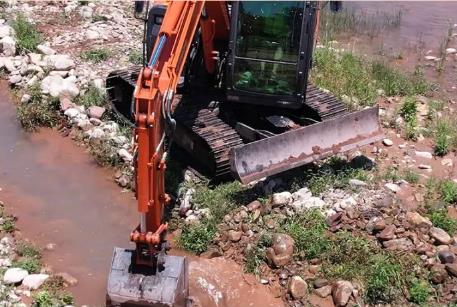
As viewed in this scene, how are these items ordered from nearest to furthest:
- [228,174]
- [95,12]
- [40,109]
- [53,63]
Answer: [228,174] → [40,109] → [53,63] → [95,12]

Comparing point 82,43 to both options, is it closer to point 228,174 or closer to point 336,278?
point 228,174

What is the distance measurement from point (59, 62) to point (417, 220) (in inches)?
243

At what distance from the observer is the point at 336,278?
600 cm

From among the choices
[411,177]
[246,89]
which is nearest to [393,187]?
[411,177]

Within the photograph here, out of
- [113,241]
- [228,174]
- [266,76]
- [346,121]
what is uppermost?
[266,76]

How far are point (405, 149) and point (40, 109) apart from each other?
5161 mm

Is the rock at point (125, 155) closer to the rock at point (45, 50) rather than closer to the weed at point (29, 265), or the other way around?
the weed at point (29, 265)

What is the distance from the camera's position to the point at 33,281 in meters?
5.89

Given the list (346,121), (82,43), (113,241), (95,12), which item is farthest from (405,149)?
(95,12)

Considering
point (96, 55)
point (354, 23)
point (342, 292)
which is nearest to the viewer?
point (342, 292)

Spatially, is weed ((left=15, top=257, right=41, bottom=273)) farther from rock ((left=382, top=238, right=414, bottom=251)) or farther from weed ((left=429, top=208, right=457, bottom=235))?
weed ((left=429, top=208, right=457, bottom=235))

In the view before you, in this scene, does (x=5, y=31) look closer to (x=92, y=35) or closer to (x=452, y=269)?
(x=92, y=35)

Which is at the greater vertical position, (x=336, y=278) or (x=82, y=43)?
(x=82, y=43)

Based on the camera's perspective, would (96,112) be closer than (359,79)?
Yes
